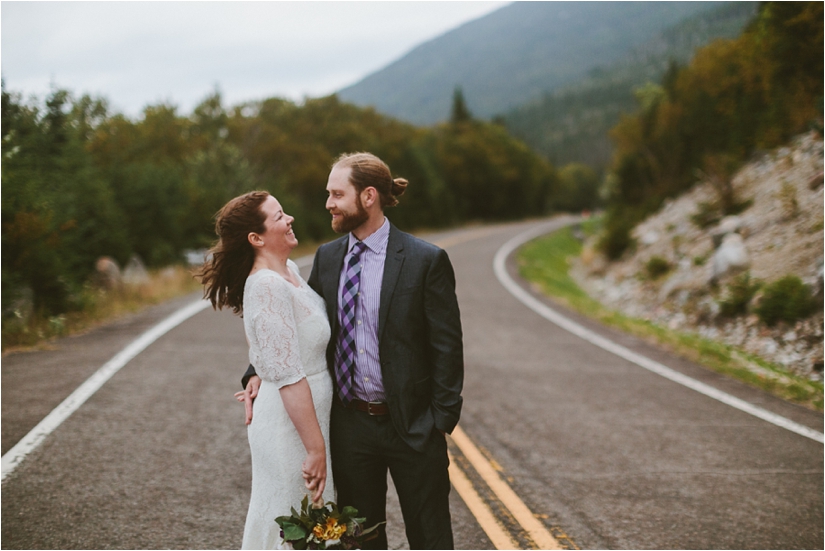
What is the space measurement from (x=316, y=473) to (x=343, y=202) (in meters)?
1.10

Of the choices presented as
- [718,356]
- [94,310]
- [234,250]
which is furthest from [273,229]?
[94,310]

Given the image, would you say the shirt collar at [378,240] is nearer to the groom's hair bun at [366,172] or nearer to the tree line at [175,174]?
the groom's hair bun at [366,172]

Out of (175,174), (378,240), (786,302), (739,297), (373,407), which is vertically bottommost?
(739,297)

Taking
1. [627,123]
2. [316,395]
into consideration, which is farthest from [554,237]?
[316,395]

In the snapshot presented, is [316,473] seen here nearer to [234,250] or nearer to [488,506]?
[234,250]

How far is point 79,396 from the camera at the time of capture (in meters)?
6.18

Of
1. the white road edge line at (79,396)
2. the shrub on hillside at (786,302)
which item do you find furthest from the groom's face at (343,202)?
the shrub on hillside at (786,302)

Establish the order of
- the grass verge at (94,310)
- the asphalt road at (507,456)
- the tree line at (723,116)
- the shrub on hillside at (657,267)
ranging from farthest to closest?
the shrub on hillside at (657,267) < the tree line at (723,116) < the grass verge at (94,310) < the asphalt road at (507,456)

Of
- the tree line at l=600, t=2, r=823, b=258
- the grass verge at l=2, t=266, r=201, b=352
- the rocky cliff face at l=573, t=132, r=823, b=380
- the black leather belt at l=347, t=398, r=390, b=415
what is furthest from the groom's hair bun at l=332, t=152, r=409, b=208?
the tree line at l=600, t=2, r=823, b=258

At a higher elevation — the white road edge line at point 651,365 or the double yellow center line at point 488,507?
the double yellow center line at point 488,507

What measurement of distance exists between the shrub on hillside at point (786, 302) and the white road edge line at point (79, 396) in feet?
28.1

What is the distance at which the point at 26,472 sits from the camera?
4.48 meters

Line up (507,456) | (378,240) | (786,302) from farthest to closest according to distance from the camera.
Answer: (786,302) → (507,456) → (378,240)

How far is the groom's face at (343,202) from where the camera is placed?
2.58 meters
